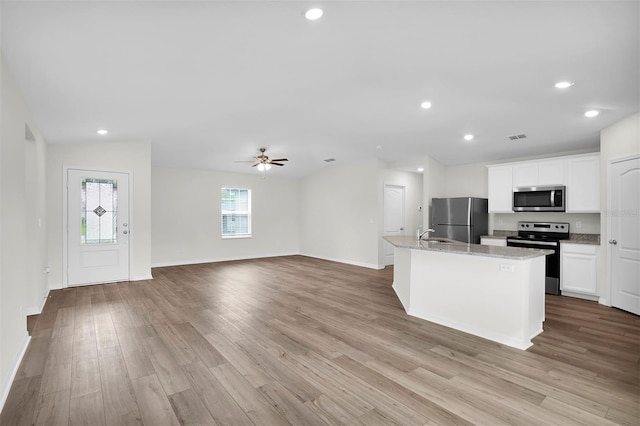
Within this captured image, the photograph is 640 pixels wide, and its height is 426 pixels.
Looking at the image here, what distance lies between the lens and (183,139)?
583cm

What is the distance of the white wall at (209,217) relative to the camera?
25.2ft

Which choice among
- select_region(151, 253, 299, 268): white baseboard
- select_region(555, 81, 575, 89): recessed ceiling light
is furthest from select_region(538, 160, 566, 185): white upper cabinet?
select_region(151, 253, 299, 268): white baseboard

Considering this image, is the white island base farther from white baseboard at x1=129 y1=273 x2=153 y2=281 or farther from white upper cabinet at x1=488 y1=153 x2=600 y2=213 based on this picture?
white baseboard at x1=129 y1=273 x2=153 y2=281

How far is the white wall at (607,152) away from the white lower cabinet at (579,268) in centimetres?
9

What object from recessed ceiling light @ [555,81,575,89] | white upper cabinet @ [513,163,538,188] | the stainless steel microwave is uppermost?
recessed ceiling light @ [555,81,575,89]

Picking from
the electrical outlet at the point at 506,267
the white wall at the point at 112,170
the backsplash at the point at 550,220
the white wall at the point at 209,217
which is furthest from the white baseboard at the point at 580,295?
the white wall at the point at 112,170

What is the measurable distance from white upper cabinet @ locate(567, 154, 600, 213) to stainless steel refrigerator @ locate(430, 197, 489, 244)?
4.72 feet

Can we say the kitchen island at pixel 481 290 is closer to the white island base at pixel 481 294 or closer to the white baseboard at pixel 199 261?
the white island base at pixel 481 294

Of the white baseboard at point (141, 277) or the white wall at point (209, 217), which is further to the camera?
the white wall at point (209, 217)

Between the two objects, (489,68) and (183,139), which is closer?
(489,68)

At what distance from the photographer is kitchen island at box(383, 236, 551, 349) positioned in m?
3.13

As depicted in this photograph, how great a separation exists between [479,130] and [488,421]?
4.32m

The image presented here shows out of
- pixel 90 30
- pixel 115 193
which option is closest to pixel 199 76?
pixel 90 30

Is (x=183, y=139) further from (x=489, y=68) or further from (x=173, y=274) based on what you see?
(x=489, y=68)
